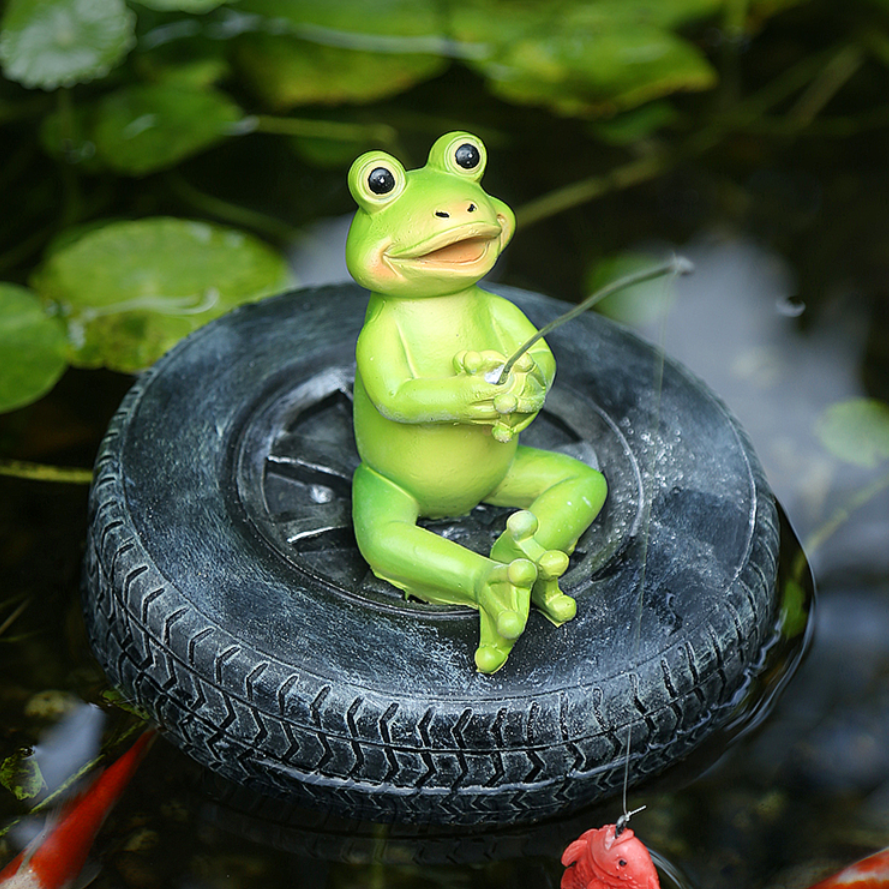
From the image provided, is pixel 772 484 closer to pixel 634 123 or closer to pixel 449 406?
pixel 449 406

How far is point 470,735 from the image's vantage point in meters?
1.42

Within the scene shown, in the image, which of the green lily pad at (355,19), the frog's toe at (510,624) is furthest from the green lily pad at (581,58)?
the frog's toe at (510,624)

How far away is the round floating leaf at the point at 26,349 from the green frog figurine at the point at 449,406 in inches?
42.2

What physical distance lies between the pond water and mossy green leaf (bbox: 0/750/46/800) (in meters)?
0.01

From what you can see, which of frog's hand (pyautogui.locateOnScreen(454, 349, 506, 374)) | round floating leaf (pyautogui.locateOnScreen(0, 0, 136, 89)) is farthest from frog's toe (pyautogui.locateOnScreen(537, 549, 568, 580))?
round floating leaf (pyautogui.locateOnScreen(0, 0, 136, 89))

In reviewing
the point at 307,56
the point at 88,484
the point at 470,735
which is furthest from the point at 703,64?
the point at 470,735

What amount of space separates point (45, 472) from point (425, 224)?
4.00 feet

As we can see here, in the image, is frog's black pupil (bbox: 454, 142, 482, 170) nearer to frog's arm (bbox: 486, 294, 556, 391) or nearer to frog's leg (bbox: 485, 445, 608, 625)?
frog's arm (bbox: 486, 294, 556, 391)

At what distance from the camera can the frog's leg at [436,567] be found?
1.38 meters

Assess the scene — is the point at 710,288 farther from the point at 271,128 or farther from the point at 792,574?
the point at 271,128

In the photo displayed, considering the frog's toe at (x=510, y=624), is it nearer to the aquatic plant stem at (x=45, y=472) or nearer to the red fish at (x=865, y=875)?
the red fish at (x=865, y=875)

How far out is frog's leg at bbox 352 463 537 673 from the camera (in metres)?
1.38

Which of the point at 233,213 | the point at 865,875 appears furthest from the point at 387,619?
the point at 233,213

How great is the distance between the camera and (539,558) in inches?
54.3
